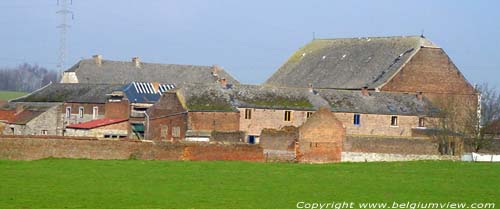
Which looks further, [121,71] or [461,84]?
[121,71]

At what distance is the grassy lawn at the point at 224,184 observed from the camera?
107 ft

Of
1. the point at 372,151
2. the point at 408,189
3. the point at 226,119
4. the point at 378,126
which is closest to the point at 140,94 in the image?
the point at 226,119

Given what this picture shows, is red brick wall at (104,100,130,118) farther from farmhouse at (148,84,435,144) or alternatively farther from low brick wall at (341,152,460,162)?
low brick wall at (341,152,460,162)

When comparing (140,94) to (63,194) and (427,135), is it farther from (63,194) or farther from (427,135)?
(63,194)

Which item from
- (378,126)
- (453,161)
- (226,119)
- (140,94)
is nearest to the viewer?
(453,161)

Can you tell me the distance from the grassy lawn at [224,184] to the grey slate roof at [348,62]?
2700 centimetres

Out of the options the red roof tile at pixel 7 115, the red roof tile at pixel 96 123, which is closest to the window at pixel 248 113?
the red roof tile at pixel 96 123

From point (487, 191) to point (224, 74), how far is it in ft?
199

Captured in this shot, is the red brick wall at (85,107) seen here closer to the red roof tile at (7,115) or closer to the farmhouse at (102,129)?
the farmhouse at (102,129)

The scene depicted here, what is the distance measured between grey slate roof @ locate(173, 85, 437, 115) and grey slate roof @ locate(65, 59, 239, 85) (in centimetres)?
Result: 2403

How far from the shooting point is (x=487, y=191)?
37.9m

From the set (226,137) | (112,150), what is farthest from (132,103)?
(112,150)

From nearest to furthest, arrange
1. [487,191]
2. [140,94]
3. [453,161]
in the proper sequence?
1. [487,191]
2. [453,161]
3. [140,94]

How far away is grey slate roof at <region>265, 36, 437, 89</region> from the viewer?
78.9 meters
